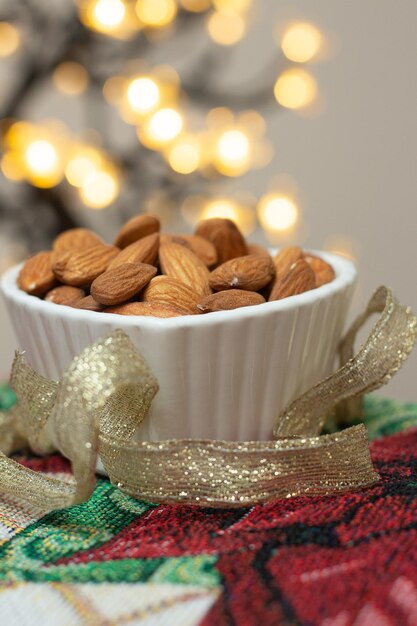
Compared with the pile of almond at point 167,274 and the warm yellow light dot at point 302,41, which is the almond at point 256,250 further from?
the warm yellow light dot at point 302,41

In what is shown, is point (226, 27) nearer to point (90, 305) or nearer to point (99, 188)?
point (99, 188)

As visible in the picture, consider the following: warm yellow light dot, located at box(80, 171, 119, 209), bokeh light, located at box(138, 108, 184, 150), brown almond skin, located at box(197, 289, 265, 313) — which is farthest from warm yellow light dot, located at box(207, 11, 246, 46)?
brown almond skin, located at box(197, 289, 265, 313)

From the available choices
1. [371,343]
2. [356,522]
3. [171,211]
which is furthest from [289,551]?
[171,211]

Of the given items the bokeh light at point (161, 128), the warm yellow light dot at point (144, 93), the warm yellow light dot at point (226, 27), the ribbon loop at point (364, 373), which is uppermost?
the warm yellow light dot at point (226, 27)

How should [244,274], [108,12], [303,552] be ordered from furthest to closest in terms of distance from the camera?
[108,12], [244,274], [303,552]

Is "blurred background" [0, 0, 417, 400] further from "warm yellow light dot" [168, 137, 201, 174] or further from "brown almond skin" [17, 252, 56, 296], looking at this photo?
"brown almond skin" [17, 252, 56, 296]

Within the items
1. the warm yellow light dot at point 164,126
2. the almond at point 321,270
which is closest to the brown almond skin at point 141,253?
the almond at point 321,270

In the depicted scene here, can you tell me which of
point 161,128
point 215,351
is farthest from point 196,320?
point 161,128

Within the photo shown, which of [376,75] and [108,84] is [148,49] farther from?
[376,75]
